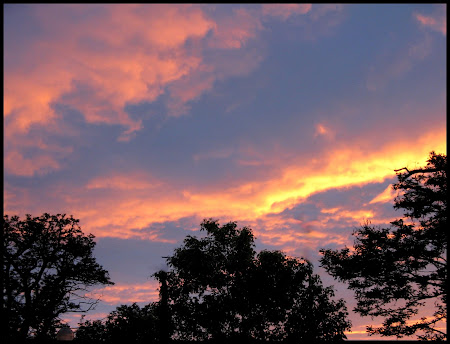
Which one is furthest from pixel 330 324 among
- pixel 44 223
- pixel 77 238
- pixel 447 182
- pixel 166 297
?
pixel 44 223

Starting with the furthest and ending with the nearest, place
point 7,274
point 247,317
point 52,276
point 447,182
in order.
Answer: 1. point 247,317
2. point 52,276
3. point 7,274
4. point 447,182

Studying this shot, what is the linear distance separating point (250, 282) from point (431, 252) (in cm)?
1738

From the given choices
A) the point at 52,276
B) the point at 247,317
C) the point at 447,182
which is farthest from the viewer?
the point at 247,317

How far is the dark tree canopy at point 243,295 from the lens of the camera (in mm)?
38000

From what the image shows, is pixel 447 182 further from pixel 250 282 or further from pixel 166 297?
pixel 166 297

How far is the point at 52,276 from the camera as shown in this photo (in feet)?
105

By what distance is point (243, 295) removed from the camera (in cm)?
3866

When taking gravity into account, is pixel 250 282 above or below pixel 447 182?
below

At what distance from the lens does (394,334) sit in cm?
2728

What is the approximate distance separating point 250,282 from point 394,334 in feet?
47.3

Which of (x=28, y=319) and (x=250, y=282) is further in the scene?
(x=250, y=282)

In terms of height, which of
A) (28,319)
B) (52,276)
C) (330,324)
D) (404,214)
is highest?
(404,214)

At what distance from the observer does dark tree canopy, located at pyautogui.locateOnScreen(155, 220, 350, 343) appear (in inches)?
1496

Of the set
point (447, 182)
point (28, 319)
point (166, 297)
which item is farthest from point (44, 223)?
point (447, 182)
